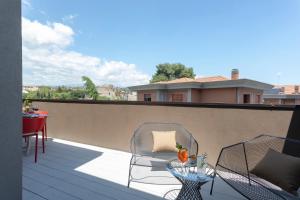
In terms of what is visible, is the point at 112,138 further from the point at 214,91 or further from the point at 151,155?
the point at 214,91

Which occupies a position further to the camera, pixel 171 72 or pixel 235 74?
pixel 171 72

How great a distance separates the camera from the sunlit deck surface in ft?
8.07

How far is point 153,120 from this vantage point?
13.1 feet

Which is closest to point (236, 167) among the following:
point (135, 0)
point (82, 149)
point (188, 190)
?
point (188, 190)

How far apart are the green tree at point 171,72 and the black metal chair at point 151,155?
23.7 m

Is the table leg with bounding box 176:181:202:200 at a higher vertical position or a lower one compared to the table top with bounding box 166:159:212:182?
lower

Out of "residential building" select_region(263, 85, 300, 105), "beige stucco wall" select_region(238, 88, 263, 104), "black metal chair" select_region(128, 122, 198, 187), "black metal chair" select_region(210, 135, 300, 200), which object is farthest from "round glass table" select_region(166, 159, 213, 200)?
"residential building" select_region(263, 85, 300, 105)

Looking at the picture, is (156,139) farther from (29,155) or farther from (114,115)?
(29,155)

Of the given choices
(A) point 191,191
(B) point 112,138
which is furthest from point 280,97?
(A) point 191,191

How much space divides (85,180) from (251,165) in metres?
2.24

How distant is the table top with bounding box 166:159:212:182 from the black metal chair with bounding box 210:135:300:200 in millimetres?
232

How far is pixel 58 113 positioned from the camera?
5.27 m

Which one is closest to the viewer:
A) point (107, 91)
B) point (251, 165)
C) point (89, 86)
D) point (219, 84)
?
point (251, 165)

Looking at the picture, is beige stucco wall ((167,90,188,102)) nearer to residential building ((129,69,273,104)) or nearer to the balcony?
residential building ((129,69,273,104))
